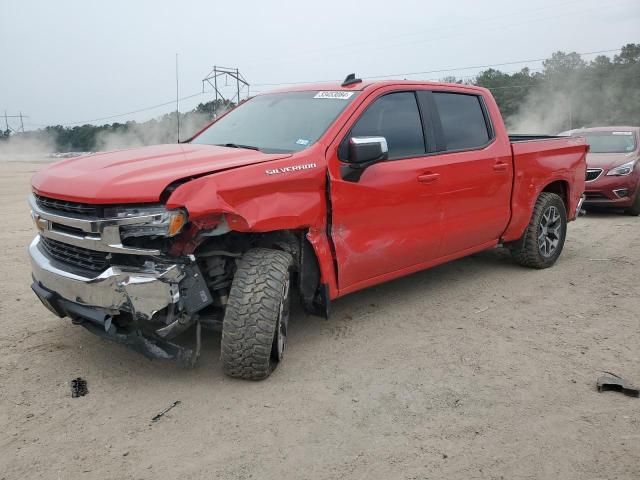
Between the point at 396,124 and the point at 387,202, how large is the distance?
0.70 m

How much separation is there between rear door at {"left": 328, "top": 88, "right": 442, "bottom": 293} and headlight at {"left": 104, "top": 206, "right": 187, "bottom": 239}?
115cm

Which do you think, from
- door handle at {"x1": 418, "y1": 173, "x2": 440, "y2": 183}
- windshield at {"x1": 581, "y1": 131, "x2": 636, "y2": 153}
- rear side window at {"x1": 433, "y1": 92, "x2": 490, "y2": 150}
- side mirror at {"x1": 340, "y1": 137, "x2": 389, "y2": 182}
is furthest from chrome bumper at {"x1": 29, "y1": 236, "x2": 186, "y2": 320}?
windshield at {"x1": 581, "y1": 131, "x2": 636, "y2": 153}

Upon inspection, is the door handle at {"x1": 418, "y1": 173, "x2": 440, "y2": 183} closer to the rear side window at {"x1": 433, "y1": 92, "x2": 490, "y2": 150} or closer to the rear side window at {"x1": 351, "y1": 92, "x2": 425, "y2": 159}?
the rear side window at {"x1": 351, "y1": 92, "x2": 425, "y2": 159}

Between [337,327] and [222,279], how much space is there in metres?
1.26

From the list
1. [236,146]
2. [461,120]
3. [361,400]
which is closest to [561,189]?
[461,120]

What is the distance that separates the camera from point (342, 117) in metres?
4.08

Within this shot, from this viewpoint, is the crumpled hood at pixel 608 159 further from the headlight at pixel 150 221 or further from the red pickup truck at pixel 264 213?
the headlight at pixel 150 221

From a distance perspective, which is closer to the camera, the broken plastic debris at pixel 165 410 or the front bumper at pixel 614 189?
the broken plastic debris at pixel 165 410

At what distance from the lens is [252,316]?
3348mm

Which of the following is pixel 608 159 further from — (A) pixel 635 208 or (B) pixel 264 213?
(B) pixel 264 213

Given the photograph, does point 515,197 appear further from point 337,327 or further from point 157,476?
point 157,476

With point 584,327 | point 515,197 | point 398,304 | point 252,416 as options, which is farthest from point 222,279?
point 515,197

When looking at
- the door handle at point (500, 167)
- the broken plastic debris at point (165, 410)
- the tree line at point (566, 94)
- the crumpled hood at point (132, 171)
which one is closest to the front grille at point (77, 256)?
the crumpled hood at point (132, 171)

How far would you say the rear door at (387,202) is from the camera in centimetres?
396
